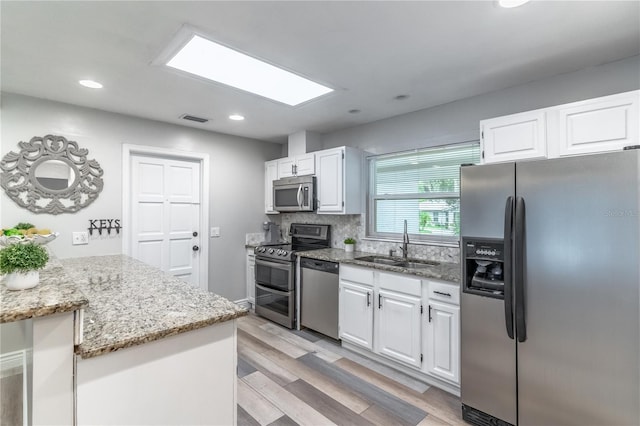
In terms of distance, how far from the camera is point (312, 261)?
348 cm

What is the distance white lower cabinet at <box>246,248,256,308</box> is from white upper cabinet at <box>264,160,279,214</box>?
71cm

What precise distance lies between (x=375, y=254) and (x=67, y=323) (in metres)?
2.99

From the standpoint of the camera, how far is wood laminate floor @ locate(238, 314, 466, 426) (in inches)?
82.3

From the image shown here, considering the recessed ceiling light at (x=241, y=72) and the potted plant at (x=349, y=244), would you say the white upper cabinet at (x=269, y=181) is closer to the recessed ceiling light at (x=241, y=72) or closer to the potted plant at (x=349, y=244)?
the potted plant at (x=349, y=244)

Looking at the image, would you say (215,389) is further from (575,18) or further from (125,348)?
(575,18)

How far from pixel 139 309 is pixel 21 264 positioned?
19.2 inches

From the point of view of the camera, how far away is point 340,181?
11.9 ft

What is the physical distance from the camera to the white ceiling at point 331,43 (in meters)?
1.66

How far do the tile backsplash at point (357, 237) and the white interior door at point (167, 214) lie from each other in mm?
1279

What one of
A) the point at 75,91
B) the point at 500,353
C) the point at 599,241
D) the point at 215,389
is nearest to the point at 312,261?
the point at 500,353

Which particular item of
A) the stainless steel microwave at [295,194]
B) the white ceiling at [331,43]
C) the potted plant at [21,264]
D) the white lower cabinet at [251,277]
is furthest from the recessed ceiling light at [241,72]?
the white lower cabinet at [251,277]

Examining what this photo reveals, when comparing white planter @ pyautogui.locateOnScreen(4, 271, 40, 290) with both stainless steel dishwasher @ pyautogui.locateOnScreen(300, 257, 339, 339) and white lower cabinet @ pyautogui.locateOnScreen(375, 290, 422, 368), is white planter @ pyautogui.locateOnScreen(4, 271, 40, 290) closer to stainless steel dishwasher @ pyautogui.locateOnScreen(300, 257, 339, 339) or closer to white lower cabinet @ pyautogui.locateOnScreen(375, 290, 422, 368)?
white lower cabinet @ pyautogui.locateOnScreen(375, 290, 422, 368)

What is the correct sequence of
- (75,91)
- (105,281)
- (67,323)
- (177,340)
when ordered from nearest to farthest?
1. (67,323)
2. (177,340)
3. (105,281)
4. (75,91)

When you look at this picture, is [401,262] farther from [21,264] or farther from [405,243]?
[21,264]
